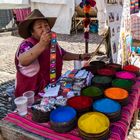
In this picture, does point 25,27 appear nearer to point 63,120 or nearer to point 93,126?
point 63,120

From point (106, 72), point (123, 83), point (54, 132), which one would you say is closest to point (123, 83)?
point (123, 83)

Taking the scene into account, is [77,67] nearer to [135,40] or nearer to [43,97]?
[43,97]

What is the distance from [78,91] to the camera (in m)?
2.19

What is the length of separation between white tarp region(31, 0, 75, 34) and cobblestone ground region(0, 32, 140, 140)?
75 centimetres

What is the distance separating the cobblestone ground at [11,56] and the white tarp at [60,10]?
2.48 ft

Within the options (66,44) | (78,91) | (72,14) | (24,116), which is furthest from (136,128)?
(72,14)

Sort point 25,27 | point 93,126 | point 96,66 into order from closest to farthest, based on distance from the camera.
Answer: point 93,126 → point 25,27 → point 96,66

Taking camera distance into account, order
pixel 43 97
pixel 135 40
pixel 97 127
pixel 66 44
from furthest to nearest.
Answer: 1. pixel 66 44
2. pixel 135 40
3. pixel 43 97
4. pixel 97 127

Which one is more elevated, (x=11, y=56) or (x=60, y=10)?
(x=60, y=10)

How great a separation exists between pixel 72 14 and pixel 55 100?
30.1 feet

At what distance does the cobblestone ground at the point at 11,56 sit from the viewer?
12.9 ft

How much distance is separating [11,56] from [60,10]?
442cm

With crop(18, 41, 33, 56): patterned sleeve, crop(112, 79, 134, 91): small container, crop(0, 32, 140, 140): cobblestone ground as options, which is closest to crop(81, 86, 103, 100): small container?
crop(112, 79, 134, 91): small container

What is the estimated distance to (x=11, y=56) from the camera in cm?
745
